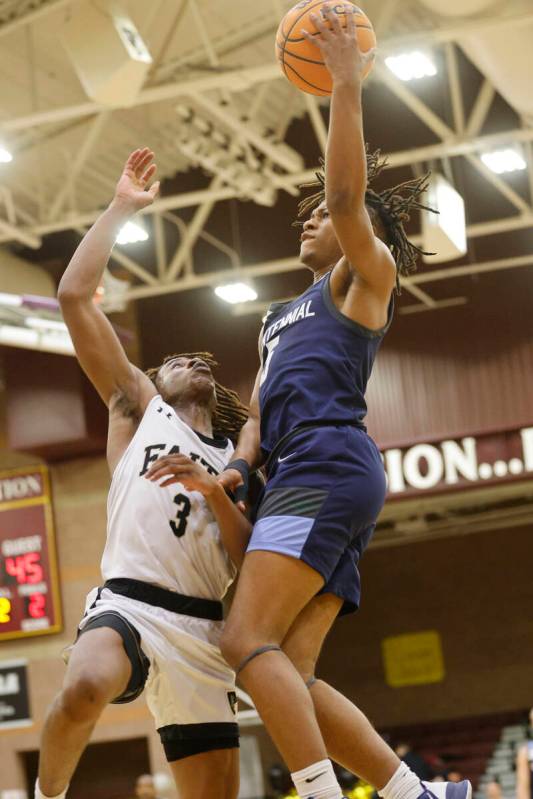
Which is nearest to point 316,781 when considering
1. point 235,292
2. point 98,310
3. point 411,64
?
point 98,310

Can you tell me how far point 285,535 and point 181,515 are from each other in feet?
2.12

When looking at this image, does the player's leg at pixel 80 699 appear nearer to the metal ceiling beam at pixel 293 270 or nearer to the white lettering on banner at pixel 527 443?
the metal ceiling beam at pixel 293 270

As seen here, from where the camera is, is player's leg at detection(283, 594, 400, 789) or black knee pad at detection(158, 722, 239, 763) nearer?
player's leg at detection(283, 594, 400, 789)

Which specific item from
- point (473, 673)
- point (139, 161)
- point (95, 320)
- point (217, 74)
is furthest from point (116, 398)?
point (473, 673)

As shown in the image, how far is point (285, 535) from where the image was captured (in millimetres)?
4184

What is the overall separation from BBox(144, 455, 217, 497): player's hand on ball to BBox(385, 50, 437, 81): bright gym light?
25.7 feet

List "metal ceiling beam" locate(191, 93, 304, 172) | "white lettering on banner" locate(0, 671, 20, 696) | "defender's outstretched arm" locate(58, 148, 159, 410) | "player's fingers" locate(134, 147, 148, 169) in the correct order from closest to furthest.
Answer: "defender's outstretched arm" locate(58, 148, 159, 410) → "player's fingers" locate(134, 147, 148, 169) → "metal ceiling beam" locate(191, 93, 304, 172) → "white lettering on banner" locate(0, 671, 20, 696)

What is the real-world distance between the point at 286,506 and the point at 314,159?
13.4 m

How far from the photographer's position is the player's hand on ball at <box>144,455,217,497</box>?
14.1ft

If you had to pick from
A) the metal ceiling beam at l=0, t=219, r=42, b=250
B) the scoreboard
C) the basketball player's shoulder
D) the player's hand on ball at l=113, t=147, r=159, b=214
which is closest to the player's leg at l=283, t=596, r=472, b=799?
the basketball player's shoulder

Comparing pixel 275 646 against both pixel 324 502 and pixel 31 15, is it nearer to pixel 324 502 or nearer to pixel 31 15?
pixel 324 502

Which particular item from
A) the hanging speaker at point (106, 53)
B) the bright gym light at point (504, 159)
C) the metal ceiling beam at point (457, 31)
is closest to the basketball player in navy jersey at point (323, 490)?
the hanging speaker at point (106, 53)

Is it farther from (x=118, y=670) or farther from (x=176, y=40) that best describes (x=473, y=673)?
(x=118, y=670)

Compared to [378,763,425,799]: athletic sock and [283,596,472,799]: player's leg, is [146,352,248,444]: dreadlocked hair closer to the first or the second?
[283,596,472,799]: player's leg
